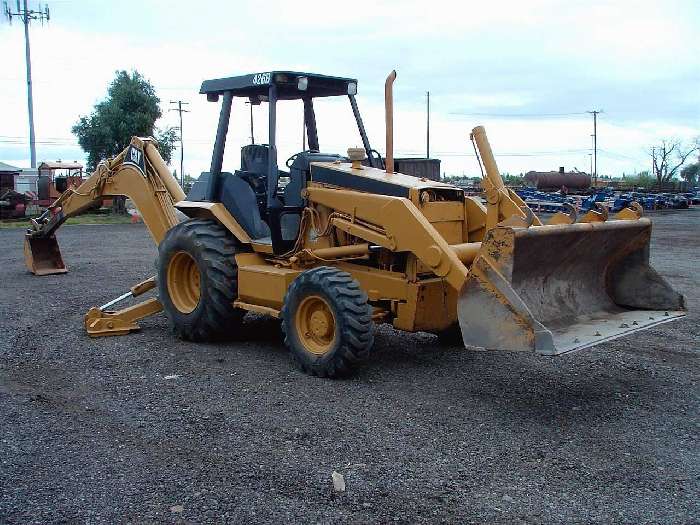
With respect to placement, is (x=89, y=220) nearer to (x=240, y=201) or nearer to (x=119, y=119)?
(x=119, y=119)

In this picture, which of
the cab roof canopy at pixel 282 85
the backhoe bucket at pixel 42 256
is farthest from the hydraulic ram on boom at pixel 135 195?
the backhoe bucket at pixel 42 256

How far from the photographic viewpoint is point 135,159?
9773 millimetres

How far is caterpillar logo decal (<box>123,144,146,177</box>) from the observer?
9625 mm

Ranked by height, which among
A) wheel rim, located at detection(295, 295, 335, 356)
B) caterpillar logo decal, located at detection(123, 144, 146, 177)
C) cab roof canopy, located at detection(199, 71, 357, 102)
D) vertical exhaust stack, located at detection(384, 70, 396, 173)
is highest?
cab roof canopy, located at detection(199, 71, 357, 102)

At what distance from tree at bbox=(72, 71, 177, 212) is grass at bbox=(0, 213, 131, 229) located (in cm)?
384

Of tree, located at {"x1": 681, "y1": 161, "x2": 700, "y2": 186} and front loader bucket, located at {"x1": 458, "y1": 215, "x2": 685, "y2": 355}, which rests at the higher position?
tree, located at {"x1": 681, "y1": 161, "x2": 700, "y2": 186}

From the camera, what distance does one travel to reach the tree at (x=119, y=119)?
34531mm

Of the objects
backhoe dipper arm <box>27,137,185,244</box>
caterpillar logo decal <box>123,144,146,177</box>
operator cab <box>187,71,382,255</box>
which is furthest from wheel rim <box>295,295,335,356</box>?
caterpillar logo decal <box>123,144,146,177</box>

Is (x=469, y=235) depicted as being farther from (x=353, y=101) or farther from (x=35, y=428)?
(x=35, y=428)

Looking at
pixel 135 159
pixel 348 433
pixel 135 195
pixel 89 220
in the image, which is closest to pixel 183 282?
pixel 135 195

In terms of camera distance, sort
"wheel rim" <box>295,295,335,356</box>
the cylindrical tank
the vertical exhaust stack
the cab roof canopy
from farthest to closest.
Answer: the cylindrical tank → the cab roof canopy → the vertical exhaust stack → "wheel rim" <box>295,295,335,356</box>

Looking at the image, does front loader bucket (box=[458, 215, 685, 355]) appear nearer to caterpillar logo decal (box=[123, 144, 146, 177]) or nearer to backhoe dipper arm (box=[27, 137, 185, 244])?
backhoe dipper arm (box=[27, 137, 185, 244])

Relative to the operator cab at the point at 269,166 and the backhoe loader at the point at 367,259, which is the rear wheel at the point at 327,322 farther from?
the operator cab at the point at 269,166

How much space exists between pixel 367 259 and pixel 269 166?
1.38 m
